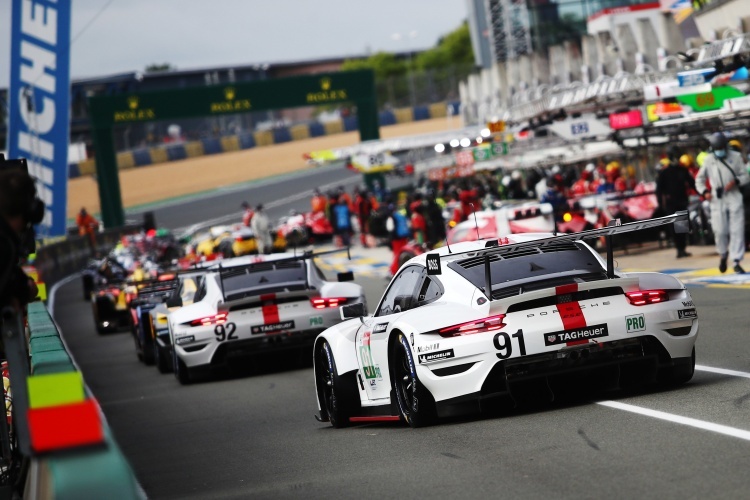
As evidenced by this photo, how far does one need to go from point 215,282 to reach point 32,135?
2425 cm

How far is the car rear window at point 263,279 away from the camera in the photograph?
51.5 feet

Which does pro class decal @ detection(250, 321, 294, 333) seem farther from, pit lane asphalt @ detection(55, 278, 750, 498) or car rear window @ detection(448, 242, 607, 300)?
car rear window @ detection(448, 242, 607, 300)

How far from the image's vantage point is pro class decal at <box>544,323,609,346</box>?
902 centimetres

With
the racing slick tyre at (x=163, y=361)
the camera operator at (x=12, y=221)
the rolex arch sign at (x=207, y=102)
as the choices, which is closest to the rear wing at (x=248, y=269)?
the racing slick tyre at (x=163, y=361)

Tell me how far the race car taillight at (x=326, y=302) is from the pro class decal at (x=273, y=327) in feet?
1.33

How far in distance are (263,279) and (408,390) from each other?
665 centimetres

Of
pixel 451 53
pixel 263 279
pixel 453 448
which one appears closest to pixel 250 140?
pixel 451 53

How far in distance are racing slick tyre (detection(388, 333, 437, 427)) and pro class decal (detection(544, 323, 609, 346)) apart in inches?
35.4

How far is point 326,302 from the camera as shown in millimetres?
15562

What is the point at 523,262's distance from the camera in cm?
992

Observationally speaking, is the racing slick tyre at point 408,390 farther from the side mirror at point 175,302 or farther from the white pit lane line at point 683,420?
the side mirror at point 175,302

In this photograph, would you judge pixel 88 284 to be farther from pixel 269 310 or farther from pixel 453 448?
pixel 453 448

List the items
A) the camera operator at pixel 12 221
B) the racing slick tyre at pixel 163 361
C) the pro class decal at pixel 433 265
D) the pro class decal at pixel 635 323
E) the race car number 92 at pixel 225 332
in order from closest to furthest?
the camera operator at pixel 12 221, the pro class decal at pixel 635 323, the pro class decal at pixel 433 265, the race car number 92 at pixel 225 332, the racing slick tyre at pixel 163 361

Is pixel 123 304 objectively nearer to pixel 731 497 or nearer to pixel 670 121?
pixel 670 121
